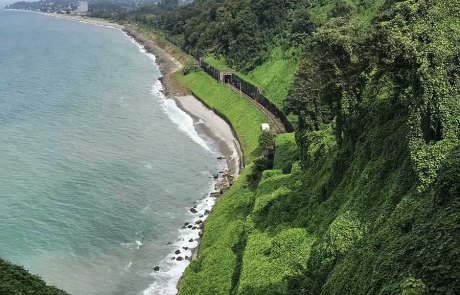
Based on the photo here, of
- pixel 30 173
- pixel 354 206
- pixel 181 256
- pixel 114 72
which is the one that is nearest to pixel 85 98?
pixel 114 72

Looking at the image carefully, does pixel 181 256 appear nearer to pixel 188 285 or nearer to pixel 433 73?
pixel 188 285

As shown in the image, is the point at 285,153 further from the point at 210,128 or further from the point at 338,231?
the point at 210,128

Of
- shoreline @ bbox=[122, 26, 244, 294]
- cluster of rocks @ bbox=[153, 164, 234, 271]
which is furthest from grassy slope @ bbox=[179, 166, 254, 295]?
shoreline @ bbox=[122, 26, 244, 294]

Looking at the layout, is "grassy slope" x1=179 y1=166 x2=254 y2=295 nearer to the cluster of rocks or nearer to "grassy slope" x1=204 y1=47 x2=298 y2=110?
the cluster of rocks

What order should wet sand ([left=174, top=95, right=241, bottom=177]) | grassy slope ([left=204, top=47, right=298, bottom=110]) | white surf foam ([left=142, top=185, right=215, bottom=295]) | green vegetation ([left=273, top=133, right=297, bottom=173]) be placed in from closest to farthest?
1. white surf foam ([left=142, top=185, right=215, bottom=295])
2. green vegetation ([left=273, top=133, right=297, bottom=173])
3. wet sand ([left=174, top=95, right=241, bottom=177])
4. grassy slope ([left=204, top=47, right=298, bottom=110])

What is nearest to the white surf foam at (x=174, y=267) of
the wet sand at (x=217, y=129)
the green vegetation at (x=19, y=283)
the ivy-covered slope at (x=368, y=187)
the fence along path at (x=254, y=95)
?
the ivy-covered slope at (x=368, y=187)

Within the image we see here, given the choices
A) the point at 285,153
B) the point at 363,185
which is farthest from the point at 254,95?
the point at 363,185
